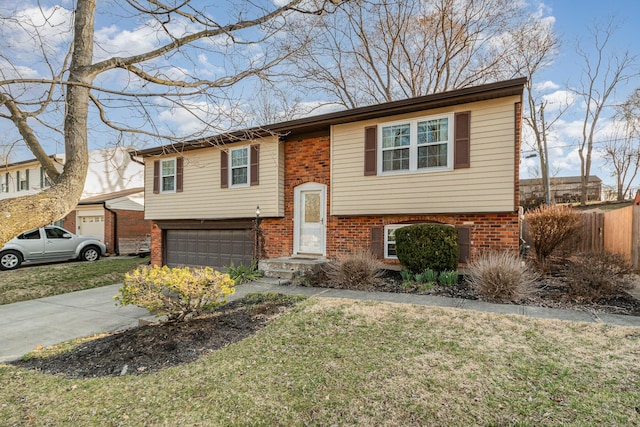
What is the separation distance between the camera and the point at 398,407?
108 inches

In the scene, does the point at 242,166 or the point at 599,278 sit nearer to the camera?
the point at 599,278

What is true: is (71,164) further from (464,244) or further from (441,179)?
(464,244)

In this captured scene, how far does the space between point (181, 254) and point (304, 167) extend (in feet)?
20.0

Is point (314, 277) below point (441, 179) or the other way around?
below

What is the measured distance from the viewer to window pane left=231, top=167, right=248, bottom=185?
10953 millimetres

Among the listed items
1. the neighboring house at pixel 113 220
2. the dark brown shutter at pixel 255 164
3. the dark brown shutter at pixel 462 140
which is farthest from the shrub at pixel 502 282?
the neighboring house at pixel 113 220

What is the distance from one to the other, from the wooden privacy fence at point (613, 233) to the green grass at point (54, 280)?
1261 centimetres

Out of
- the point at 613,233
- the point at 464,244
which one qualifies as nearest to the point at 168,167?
the point at 464,244

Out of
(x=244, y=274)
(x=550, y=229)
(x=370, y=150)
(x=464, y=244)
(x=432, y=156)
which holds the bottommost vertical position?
(x=244, y=274)

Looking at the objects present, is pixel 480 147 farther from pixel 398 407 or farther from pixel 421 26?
pixel 421 26

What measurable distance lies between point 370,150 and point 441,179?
75.1 inches

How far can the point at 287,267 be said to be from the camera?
352 inches

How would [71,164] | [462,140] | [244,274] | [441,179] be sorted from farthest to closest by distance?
[244,274], [441,179], [462,140], [71,164]

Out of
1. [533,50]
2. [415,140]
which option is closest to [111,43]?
[415,140]
